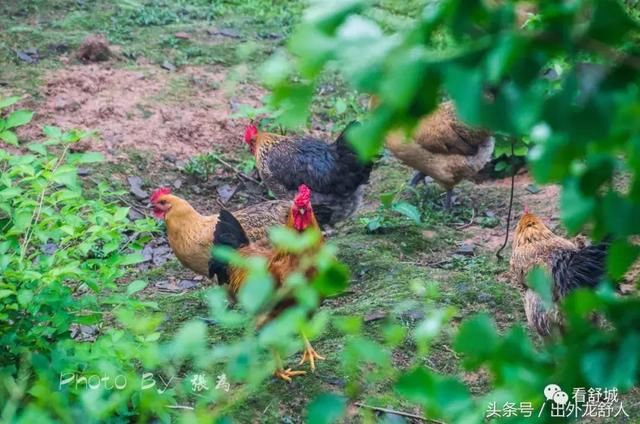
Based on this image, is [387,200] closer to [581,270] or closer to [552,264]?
[552,264]

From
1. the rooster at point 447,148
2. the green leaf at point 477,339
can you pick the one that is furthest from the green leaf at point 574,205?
the rooster at point 447,148

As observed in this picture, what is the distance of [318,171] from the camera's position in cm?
779

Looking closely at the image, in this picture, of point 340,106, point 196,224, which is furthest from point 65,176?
point 340,106

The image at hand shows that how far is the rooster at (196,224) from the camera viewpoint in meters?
6.54

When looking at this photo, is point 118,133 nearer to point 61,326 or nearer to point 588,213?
point 61,326

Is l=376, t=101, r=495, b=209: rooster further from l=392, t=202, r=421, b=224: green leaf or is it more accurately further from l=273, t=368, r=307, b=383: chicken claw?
l=273, t=368, r=307, b=383: chicken claw

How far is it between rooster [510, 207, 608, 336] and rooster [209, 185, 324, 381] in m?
1.21

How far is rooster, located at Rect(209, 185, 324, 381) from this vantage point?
16.0 ft

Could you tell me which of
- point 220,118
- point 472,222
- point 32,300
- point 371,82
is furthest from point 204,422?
point 220,118

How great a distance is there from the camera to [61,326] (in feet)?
12.4

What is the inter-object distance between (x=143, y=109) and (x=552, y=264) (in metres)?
5.09

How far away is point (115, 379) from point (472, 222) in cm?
509

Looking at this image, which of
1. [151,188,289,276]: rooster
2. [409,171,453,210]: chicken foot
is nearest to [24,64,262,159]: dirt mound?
[409,171,453,210]: chicken foot

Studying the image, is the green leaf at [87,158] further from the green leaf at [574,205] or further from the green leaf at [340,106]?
the green leaf at [340,106]
